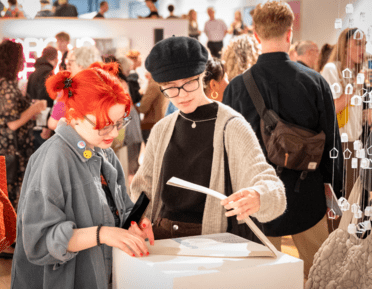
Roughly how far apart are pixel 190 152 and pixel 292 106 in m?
0.78

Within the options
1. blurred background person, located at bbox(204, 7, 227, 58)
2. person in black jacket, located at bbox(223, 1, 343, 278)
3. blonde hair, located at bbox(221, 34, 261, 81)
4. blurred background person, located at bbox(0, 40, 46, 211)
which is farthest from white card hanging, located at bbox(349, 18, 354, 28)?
blurred background person, located at bbox(204, 7, 227, 58)

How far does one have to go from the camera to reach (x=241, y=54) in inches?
131

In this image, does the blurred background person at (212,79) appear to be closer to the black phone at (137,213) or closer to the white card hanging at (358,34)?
the white card hanging at (358,34)

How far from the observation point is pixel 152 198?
1.69 m

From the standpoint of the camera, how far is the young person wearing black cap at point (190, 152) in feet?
5.04

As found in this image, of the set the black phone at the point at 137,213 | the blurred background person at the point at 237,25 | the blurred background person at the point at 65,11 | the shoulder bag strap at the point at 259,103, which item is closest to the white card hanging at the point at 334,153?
the shoulder bag strap at the point at 259,103

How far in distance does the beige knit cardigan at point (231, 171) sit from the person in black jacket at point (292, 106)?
678 mm

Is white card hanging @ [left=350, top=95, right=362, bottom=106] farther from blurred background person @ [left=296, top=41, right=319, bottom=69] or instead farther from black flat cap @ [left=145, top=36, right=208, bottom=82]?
blurred background person @ [left=296, top=41, right=319, bottom=69]

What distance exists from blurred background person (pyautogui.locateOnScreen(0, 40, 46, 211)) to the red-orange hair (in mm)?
2274

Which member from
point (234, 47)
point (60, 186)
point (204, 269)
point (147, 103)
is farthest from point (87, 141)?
point (147, 103)

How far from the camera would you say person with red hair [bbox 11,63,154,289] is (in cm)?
131

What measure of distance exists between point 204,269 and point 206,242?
0.82 feet

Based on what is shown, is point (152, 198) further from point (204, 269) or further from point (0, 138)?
point (0, 138)

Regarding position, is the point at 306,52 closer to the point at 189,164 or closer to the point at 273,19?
the point at 273,19
